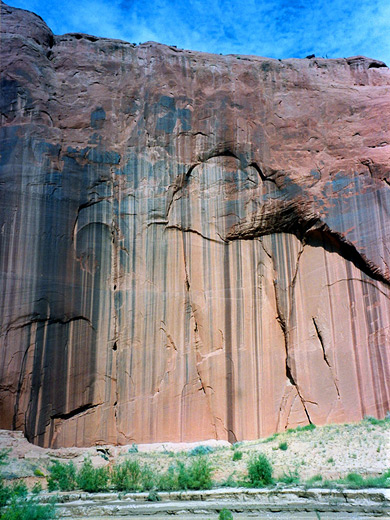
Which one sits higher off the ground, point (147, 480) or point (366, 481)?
point (147, 480)

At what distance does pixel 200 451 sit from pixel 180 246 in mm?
7246

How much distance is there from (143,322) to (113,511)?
25.1ft

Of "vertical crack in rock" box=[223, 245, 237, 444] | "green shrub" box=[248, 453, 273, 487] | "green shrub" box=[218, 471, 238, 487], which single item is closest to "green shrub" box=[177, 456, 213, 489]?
"green shrub" box=[218, 471, 238, 487]

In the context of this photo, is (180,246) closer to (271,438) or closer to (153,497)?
(271,438)

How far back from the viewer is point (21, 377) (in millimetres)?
17391

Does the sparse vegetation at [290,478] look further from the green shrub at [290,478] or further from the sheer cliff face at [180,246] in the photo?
the sheer cliff face at [180,246]

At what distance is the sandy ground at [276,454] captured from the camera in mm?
14812

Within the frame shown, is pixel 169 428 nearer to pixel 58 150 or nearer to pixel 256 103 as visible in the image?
pixel 58 150

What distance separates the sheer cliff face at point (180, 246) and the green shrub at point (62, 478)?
2781 millimetres

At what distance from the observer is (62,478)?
14.4 m

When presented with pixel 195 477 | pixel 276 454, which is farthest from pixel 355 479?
pixel 195 477

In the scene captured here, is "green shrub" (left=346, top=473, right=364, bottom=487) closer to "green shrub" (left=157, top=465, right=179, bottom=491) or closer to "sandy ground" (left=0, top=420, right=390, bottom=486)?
"sandy ground" (left=0, top=420, right=390, bottom=486)

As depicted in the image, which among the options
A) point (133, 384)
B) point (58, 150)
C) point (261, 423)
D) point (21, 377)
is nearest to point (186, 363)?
point (133, 384)

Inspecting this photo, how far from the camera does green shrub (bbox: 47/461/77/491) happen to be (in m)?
14.1
